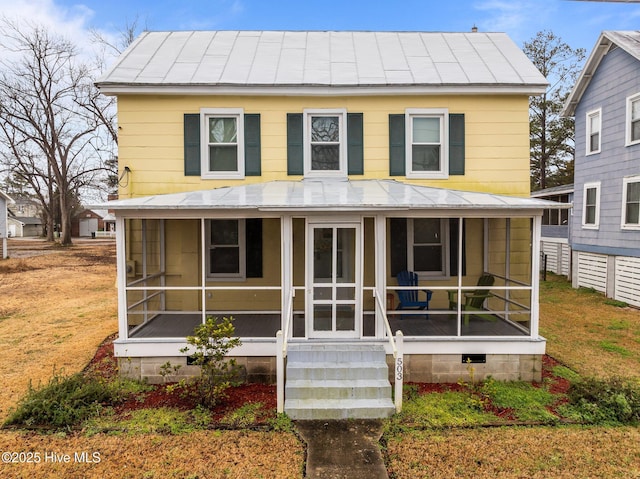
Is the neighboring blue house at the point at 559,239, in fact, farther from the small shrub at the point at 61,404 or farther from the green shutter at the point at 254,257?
the small shrub at the point at 61,404

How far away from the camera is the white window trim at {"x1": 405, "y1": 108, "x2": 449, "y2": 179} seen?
873cm

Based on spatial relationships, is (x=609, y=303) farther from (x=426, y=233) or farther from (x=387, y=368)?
(x=387, y=368)

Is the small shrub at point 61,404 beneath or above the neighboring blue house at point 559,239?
beneath

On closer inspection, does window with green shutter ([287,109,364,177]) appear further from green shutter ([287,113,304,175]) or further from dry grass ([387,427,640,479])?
dry grass ([387,427,640,479])

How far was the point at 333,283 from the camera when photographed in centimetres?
730

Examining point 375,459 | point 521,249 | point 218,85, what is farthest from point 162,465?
point 521,249

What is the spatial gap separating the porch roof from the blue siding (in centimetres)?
896

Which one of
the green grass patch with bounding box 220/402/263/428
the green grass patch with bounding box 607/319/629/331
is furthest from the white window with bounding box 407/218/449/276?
the green grass patch with bounding box 607/319/629/331

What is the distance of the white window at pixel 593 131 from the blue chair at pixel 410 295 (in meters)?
10.9

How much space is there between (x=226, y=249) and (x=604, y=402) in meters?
7.60

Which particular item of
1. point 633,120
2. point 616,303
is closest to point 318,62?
point 633,120

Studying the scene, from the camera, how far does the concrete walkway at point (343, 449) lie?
15.0ft

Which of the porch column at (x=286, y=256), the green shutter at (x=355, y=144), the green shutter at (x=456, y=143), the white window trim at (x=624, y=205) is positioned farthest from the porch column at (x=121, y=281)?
the white window trim at (x=624, y=205)

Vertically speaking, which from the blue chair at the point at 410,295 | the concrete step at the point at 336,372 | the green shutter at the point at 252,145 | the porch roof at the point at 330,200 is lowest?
the concrete step at the point at 336,372
